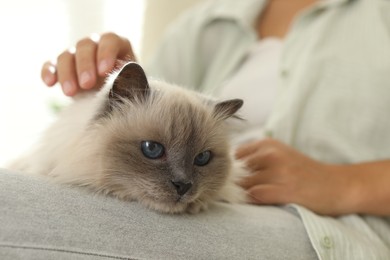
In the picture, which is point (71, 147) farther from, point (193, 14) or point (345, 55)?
point (193, 14)

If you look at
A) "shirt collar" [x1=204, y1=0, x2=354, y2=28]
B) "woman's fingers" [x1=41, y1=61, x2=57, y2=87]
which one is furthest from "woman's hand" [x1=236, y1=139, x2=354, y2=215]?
"shirt collar" [x1=204, y1=0, x2=354, y2=28]

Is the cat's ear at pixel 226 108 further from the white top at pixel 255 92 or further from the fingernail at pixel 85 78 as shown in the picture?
the white top at pixel 255 92

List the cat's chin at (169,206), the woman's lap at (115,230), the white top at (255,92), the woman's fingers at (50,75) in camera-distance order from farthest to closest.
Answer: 1. the white top at (255,92)
2. the woman's fingers at (50,75)
3. the cat's chin at (169,206)
4. the woman's lap at (115,230)

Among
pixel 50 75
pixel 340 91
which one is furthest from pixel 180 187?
pixel 340 91

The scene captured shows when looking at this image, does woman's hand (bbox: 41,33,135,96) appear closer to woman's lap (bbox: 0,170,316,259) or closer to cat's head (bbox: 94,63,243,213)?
cat's head (bbox: 94,63,243,213)

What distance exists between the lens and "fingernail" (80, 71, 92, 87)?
3.57 feet

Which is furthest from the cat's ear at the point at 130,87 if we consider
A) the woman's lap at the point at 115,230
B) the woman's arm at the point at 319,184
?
the woman's arm at the point at 319,184

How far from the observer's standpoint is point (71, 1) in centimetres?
252

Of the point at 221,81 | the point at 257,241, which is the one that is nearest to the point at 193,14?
the point at 221,81

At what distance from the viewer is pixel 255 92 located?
162 centimetres

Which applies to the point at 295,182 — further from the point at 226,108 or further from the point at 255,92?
the point at 255,92

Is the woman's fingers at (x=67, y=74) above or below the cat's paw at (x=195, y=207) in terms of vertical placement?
above

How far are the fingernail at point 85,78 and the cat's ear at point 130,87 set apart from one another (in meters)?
0.15

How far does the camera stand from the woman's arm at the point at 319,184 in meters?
1.18
